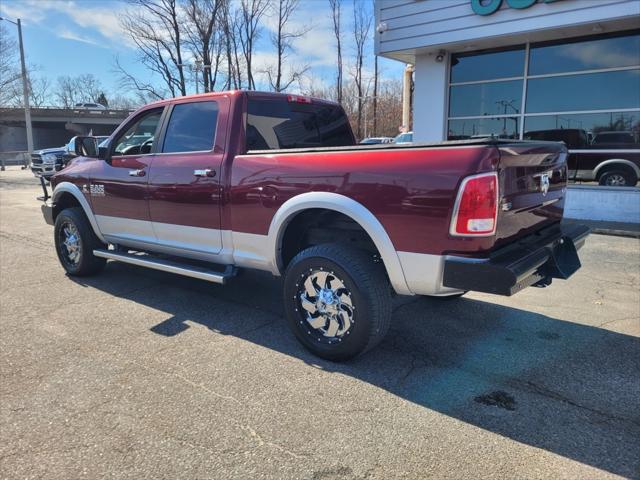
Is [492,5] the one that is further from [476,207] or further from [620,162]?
[476,207]

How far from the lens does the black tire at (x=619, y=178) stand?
9.47 meters

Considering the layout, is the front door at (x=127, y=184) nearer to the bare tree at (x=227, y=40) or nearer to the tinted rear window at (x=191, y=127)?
the tinted rear window at (x=191, y=127)

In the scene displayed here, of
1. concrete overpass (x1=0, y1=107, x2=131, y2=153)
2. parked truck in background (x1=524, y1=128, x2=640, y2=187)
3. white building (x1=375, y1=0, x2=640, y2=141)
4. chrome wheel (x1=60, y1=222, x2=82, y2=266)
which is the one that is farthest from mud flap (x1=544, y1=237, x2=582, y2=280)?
concrete overpass (x1=0, y1=107, x2=131, y2=153)

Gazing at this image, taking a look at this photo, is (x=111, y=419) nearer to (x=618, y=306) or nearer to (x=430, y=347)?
(x=430, y=347)

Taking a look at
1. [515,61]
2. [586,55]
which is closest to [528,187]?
[586,55]

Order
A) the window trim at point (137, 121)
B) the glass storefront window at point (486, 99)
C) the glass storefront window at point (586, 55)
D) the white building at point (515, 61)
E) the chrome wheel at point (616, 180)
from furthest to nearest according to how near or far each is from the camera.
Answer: the glass storefront window at point (486, 99)
the chrome wheel at point (616, 180)
the glass storefront window at point (586, 55)
the white building at point (515, 61)
the window trim at point (137, 121)

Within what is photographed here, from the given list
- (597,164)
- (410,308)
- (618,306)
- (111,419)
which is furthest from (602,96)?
(111,419)

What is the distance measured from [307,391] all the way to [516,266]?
1516 millimetres

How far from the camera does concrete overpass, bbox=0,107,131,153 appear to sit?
6700cm

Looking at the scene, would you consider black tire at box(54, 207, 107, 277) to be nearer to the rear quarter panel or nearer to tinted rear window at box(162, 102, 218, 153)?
tinted rear window at box(162, 102, 218, 153)

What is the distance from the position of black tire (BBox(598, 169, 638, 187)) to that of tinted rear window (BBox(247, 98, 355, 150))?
6963 mm

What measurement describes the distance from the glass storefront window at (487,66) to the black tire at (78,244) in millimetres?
8705

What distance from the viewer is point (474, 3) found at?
9.34 meters

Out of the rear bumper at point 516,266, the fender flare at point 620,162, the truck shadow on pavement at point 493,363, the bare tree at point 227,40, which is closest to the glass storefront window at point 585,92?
the fender flare at point 620,162
